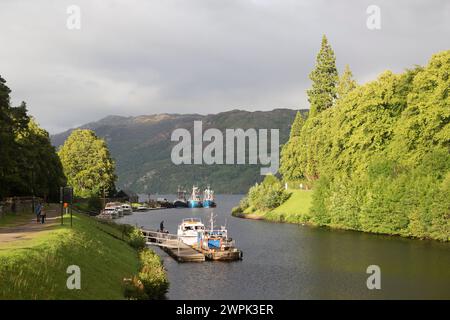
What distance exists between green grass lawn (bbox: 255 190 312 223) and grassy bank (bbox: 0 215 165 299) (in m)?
68.7

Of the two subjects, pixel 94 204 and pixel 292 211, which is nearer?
pixel 292 211

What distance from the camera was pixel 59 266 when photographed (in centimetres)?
2947

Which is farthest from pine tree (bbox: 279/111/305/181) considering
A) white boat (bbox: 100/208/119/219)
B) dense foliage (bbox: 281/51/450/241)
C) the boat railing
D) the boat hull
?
the boat hull

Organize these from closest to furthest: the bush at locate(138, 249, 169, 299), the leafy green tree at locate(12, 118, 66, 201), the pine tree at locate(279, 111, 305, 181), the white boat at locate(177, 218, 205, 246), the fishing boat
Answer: the bush at locate(138, 249, 169, 299) → the fishing boat → the leafy green tree at locate(12, 118, 66, 201) → the white boat at locate(177, 218, 205, 246) → the pine tree at locate(279, 111, 305, 181)

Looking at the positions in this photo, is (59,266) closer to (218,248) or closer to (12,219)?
(12,219)

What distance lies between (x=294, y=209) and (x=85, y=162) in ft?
236

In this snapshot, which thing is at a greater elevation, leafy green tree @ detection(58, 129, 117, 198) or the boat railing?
leafy green tree @ detection(58, 129, 117, 198)

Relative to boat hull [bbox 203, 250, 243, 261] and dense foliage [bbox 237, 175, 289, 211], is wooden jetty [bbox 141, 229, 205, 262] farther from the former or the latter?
dense foliage [bbox 237, 175, 289, 211]

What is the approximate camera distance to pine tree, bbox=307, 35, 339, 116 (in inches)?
5305

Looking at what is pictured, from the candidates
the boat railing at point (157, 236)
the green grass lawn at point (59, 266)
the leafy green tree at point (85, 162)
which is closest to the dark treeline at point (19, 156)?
the boat railing at point (157, 236)

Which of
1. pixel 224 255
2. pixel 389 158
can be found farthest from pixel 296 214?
pixel 224 255

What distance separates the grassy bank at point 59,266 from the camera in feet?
80.2
